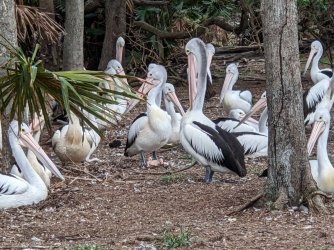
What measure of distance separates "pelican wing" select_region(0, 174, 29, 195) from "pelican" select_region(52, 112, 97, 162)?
243 centimetres

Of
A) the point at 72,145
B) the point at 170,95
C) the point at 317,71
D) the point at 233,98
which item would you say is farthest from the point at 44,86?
the point at 317,71

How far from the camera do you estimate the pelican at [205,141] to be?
9.95 m

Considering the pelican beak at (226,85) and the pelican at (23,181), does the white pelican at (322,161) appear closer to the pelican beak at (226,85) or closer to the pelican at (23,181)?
the pelican at (23,181)

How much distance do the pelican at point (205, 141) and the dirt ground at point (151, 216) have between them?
0.66 feet

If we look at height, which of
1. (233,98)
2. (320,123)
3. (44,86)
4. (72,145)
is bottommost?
(72,145)

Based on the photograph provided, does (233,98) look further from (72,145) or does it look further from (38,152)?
(38,152)

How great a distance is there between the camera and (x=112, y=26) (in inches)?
695

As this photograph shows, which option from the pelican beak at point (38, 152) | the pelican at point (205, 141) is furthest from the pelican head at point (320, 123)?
the pelican beak at point (38, 152)

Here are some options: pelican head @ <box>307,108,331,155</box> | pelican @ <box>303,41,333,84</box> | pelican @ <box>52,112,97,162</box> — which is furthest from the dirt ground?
pelican @ <box>303,41,333,84</box>

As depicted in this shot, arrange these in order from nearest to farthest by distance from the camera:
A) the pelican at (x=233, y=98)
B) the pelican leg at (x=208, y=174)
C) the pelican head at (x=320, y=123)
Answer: the pelican head at (x=320, y=123), the pelican leg at (x=208, y=174), the pelican at (x=233, y=98)

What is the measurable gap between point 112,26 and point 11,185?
9.47 meters

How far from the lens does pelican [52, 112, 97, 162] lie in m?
11.1

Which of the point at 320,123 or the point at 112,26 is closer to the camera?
the point at 320,123

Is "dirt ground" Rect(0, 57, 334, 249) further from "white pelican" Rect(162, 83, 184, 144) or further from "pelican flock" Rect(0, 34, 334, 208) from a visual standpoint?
"white pelican" Rect(162, 83, 184, 144)
